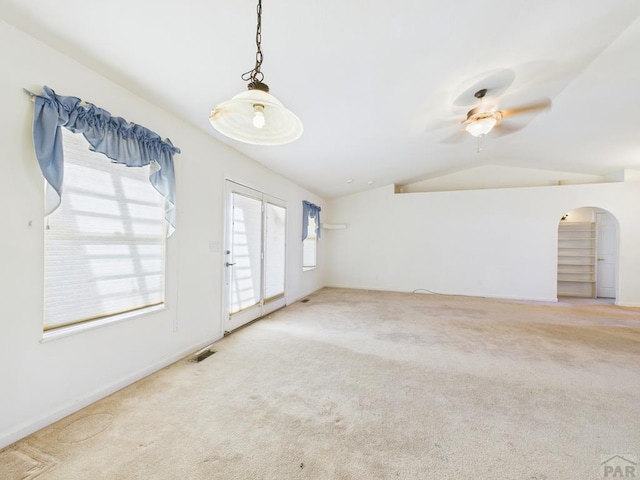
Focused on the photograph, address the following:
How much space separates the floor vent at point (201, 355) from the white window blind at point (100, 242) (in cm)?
70

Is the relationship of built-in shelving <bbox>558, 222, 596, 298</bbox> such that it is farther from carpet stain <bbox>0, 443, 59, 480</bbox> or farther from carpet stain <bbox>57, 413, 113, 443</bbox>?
carpet stain <bbox>0, 443, 59, 480</bbox>

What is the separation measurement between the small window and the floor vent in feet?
11.1

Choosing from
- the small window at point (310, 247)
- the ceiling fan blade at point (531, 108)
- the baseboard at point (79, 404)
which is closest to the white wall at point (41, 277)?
the baseboard at point (79, 404)

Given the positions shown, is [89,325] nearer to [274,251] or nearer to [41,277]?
[41,277]

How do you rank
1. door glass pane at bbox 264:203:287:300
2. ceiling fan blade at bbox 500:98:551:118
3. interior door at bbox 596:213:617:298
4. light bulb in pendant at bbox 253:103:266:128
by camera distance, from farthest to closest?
interior door at bbox 596:213:617:298
door glass pane at bbox 264:203:287:300
ceiling fan blade at bbox 500:98:551:118
light bulb in pendant at bbox 253:103:266:128

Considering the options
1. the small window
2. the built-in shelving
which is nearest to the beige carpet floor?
the small window

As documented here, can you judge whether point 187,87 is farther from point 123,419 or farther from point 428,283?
point 428,283

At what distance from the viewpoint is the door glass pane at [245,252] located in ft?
11.7

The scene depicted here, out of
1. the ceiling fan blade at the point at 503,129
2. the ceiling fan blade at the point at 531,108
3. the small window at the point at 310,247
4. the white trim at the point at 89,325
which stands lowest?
the white trim at the point at 89,325

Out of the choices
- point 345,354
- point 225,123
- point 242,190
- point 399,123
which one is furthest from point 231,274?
point 399,123

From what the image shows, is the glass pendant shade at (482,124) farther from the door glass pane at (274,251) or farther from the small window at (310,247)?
the small window at (310,247)

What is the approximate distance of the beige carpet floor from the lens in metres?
1.43

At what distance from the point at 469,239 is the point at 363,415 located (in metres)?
5.71

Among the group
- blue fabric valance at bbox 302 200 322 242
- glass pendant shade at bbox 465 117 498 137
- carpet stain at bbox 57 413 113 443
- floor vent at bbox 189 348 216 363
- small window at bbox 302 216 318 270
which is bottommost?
floor vent at bbox 189 348 216 363
